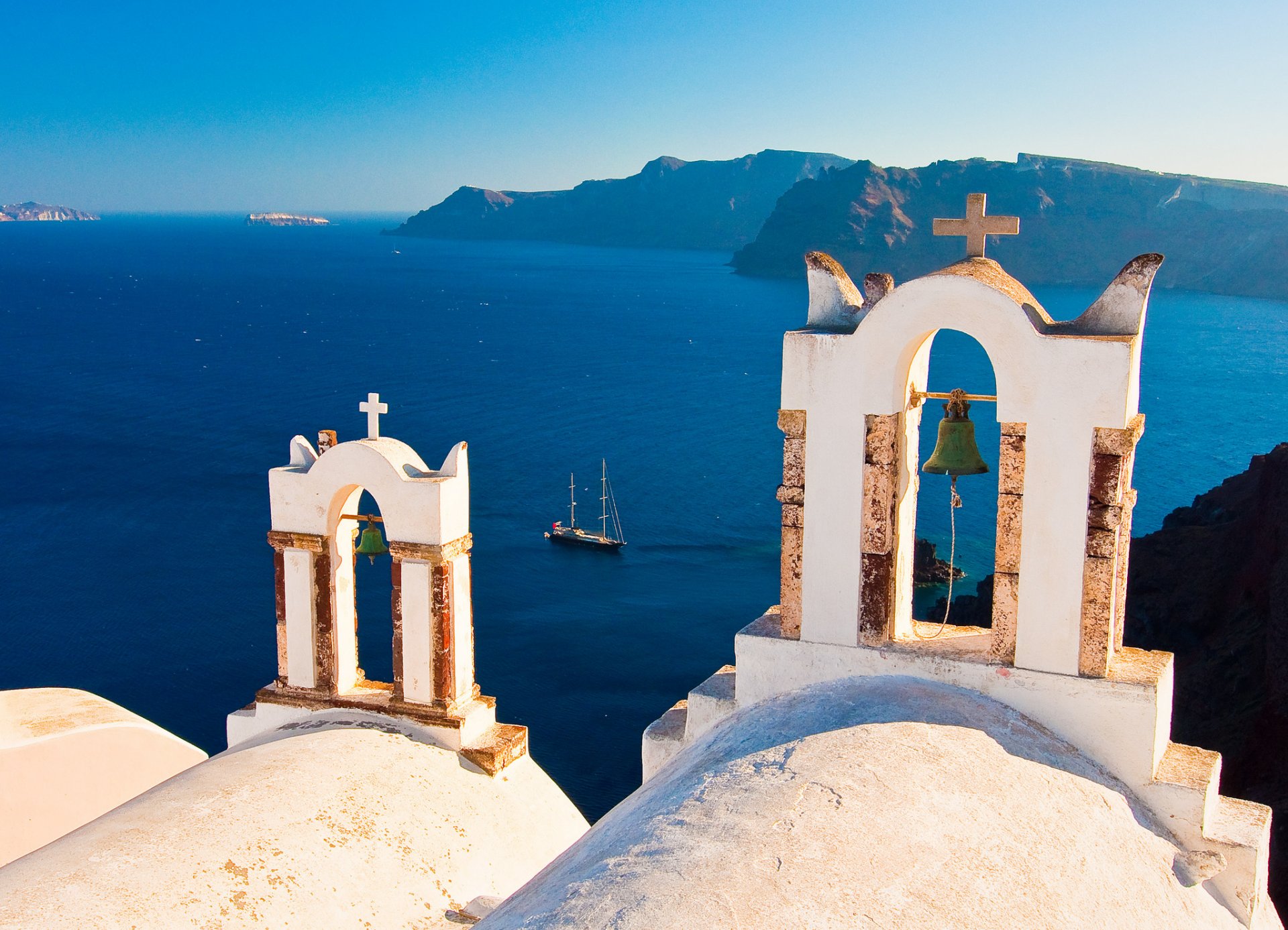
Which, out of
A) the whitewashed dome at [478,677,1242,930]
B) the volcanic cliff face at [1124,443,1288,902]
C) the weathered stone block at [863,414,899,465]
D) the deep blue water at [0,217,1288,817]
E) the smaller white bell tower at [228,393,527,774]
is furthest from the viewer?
the deep blue water at [0,217,1288,817]

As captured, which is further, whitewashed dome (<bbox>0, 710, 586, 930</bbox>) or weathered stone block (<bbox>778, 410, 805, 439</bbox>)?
weathered stone block (<bbox>778, 410, 805, 439</bbox>)

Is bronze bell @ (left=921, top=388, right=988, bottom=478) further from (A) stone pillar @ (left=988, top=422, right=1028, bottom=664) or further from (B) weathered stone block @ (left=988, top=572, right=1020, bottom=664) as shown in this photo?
(B) weathered stone block @ (left=988, top=572, right=1020, bottom=664)

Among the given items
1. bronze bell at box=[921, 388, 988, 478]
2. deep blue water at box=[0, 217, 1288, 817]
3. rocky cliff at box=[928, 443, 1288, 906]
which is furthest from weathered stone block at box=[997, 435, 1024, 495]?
deep blue water at box=[0, 217, 1288, 817]

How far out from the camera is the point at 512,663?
3178 cm

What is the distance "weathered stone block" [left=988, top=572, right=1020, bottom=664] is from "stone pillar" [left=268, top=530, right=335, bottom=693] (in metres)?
4.74

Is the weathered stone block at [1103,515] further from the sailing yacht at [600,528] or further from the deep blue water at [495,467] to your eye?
the sailing yacht at [600,528]

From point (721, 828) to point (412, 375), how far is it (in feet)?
225

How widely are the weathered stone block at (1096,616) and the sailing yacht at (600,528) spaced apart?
34.6 metres

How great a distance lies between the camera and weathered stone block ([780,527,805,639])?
6309 mm

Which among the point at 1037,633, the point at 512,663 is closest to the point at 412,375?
the point at 512,663

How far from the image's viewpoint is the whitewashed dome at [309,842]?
561cm

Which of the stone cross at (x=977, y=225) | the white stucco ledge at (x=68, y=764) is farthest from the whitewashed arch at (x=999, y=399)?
the white stucco ledge at (x=68, y=764)

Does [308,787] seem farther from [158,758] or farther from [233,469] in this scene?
[233,469]

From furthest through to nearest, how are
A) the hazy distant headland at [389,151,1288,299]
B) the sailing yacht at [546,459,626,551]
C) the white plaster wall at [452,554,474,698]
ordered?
1. the hazy distant headland at [389,151,1288,299]
2. the sailing yacht at [546,459,626,551]
3. the white plaster wall at [452,554,474,698]
